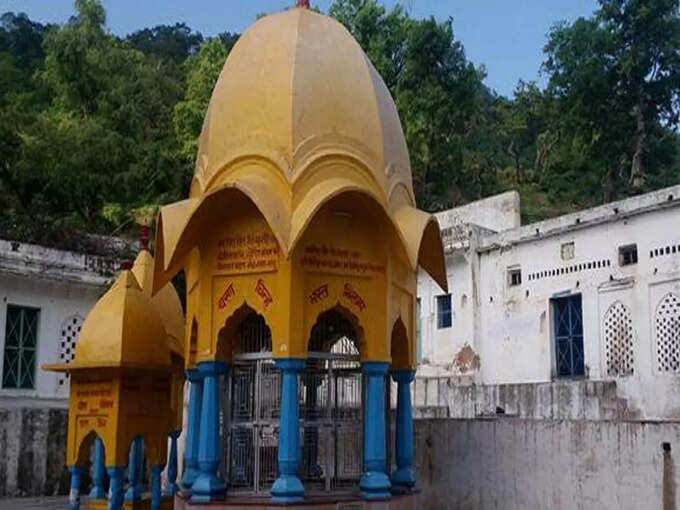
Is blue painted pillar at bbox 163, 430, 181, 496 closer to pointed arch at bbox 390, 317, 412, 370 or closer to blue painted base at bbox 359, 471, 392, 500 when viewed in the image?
pointed arch at bbox 390, 317, 412, 370

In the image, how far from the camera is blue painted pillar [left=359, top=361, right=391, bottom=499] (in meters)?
9.70

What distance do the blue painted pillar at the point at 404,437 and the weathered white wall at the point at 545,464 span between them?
1.51 meters

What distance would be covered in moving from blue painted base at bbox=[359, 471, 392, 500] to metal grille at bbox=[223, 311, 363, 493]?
66 cm

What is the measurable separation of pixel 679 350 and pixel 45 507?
484 inches

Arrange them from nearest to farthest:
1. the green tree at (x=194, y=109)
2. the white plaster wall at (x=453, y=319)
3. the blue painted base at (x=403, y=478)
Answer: the blue painted base at (x=403, y=478) < the white plaster wall at (x=453, y=319) < the green tree at (x=194, y=109)

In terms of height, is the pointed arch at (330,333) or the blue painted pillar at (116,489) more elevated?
the pointed arch at (330,333)

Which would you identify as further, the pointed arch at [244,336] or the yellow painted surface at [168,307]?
the yellow painted surface at [168,307]

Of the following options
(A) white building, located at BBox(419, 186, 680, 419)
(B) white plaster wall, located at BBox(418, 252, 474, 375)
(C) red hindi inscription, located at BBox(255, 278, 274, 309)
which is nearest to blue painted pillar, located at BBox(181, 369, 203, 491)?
(C) red hindi inscription, located at BBox(255, 278, 274, 309)

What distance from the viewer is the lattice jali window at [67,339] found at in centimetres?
1994

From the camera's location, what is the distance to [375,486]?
31.7 feet

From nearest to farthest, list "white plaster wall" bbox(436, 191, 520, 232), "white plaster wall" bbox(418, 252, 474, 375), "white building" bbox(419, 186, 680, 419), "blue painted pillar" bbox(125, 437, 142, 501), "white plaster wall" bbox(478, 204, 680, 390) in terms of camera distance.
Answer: "blue painted pillar" bbox(125, 437, 142, 501)
"white building" bbox(419, 186, 680, 419)
"white plaster wall" bbox(478, 204, 680, 390)
"white plaster wall" bbox(418, 252, 474, 375)
"white plaster wall" bbox(436, 191, 520, 232)

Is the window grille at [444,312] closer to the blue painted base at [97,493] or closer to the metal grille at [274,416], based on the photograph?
the metal grille at [274,416]

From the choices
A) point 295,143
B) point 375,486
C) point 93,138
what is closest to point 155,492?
point 375,486

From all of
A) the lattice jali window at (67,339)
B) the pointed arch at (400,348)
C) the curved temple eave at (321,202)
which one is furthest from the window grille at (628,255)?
the lattice jali window at (67,339)
